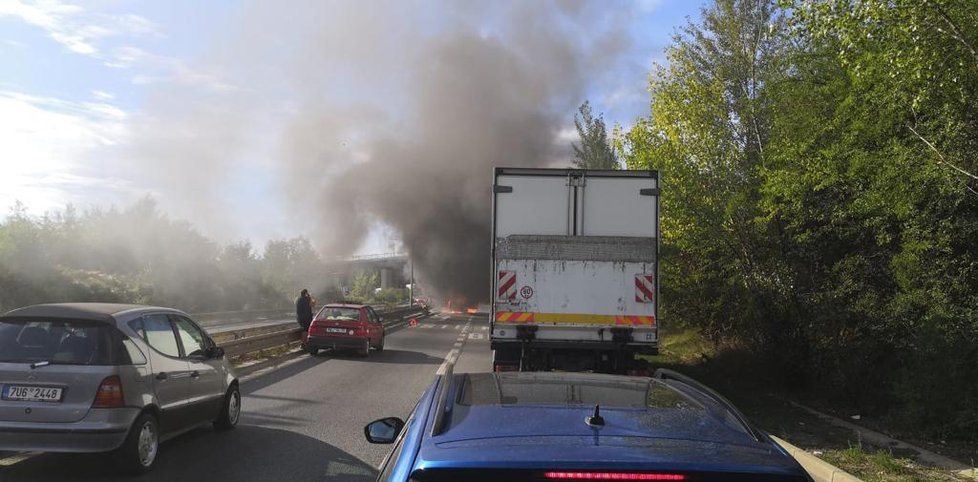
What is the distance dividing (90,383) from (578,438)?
4525 millimetres

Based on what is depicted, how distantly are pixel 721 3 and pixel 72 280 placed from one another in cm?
3443

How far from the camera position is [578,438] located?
1889 millimetres

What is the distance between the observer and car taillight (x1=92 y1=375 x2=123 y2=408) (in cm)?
502

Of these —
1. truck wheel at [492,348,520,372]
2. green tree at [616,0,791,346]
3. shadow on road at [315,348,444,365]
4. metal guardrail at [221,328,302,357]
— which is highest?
green tree at [616,0,791,346]

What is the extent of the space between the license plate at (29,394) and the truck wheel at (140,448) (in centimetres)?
57

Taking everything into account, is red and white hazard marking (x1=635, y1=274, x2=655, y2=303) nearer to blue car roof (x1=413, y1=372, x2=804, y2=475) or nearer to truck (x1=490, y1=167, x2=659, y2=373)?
truck (x1=490, y1=167, x2=659, y2=373)

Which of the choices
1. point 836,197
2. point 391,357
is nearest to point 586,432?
point 836,197

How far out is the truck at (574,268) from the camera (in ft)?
29.4

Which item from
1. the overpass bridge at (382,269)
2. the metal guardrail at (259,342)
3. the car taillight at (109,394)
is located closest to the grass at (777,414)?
the car taillight at (109,394)

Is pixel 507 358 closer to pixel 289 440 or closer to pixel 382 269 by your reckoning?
pixel 289 440

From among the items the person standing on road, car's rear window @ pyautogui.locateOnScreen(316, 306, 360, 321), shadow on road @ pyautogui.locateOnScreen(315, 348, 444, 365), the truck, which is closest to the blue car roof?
the truck

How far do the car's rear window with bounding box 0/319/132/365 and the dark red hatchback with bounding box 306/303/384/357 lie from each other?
390 inches

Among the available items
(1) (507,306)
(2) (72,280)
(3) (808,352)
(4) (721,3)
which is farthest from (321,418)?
(2) (72,280)

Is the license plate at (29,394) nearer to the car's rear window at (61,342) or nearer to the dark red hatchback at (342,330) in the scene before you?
the car's rear window at (61,342)
